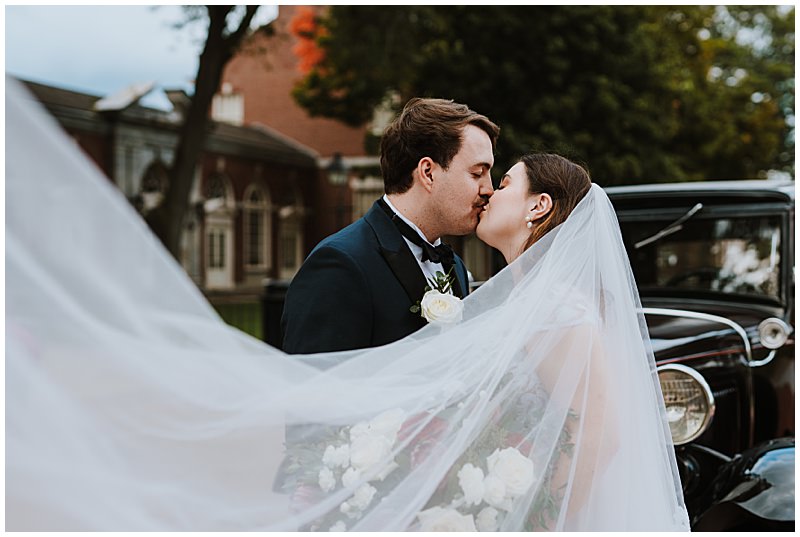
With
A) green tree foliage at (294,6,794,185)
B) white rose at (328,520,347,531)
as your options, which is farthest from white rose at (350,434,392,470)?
green tree foliage at (294,6,794,185)

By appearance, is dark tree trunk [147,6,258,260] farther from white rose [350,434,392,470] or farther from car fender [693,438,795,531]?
white rose [350,434,392,470]

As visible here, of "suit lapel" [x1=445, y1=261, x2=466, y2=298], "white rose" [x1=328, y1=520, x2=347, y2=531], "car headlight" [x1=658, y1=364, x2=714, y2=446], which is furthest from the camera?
"car headlight" [x1=658, y1=364, x2=714, y2=446]

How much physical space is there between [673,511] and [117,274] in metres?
1.81

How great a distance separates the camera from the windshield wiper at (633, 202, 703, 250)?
16.8ft

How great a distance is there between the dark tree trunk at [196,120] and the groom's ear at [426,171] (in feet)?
37.4

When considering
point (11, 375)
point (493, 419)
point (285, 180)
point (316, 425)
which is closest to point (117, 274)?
point (11, 375)

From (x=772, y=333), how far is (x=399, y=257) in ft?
8.71

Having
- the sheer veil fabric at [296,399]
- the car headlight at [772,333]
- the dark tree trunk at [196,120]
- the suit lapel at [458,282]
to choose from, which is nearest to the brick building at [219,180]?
the dark tree trunk at [196,120]

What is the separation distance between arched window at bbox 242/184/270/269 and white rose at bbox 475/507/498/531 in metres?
30.8

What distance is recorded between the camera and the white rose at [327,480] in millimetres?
2223

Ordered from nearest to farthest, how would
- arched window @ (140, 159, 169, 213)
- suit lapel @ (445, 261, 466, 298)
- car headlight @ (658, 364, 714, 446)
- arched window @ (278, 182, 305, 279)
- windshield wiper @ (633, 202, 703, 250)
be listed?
1. suit lapel @ (445, 261, 466, 298)
2. car headlight @ (658, 364, 714, 446)
3. windshield wiper @ (633, 202, 703, 250)
4. arched window @ (140, 159, 169, 213)
5. arched window @ (278, 182, 305, 279)

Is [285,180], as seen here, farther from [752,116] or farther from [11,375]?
[11,375]

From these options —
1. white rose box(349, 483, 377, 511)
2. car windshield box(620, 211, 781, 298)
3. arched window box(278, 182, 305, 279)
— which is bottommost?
arched window box(278, 182, 305, 279)

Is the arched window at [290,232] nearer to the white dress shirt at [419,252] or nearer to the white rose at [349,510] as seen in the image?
the white dress shirt at [419,252]
